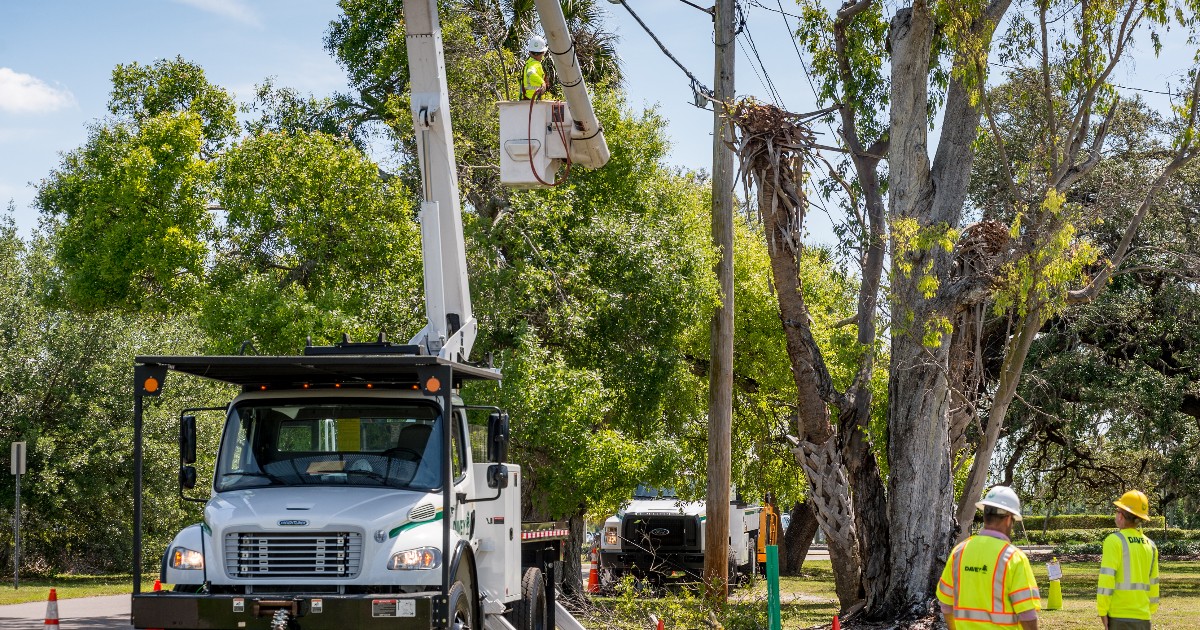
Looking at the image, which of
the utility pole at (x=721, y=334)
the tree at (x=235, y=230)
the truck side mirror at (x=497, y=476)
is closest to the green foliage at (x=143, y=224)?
the tree at (x=235, y=230)

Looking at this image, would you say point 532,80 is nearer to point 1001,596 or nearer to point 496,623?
point 496,623

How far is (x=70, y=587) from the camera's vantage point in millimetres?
27047

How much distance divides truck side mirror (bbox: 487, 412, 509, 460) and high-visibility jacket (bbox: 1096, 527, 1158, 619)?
14.7 ft

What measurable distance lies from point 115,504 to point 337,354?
2384cm

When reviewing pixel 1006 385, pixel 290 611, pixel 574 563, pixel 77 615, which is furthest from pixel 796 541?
pixel 290 611

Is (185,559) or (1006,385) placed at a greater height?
(1006,385)

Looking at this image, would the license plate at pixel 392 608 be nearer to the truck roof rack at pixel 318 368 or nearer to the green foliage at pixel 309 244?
the truck roof rack at pixel 318 368

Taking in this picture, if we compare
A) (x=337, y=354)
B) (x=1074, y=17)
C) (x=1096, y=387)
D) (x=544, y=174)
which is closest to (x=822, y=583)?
(x=1096, y=387)

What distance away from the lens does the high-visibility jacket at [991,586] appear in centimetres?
684

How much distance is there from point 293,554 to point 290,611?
50cm

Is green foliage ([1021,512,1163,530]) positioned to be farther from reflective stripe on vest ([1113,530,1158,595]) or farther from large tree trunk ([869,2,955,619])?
reflective stripe on vest ([1113,530,1158,595])

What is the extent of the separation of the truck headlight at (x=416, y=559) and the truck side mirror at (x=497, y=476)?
900 millimetres

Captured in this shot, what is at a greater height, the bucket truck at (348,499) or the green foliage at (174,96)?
the green foliage at (174,96)

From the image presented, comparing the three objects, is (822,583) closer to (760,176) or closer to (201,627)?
(760,176)
